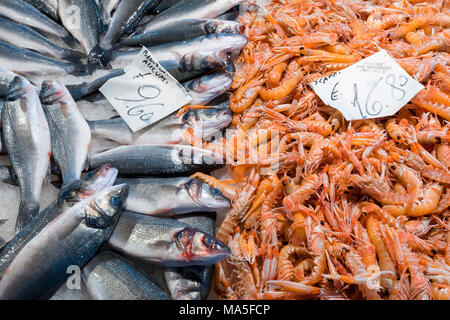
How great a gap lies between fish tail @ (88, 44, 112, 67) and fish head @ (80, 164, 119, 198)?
3.13 feet

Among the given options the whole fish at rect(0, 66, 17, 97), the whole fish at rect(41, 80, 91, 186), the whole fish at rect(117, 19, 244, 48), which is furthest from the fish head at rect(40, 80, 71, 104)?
the whole fish at rect(117, 19, 244, 48)

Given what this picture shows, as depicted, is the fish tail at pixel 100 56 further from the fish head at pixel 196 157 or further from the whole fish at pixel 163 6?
the fish head at pixel 196 157

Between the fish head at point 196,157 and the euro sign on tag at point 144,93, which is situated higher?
the euro sign on tag at point 144,93

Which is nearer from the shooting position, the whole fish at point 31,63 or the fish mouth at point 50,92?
the fish mouth at point 50,92

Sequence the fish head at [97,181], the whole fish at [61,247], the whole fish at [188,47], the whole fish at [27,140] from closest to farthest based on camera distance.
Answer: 1. the whole fish at [61,247]
2. the fish head at [97,181]
3. the whole fish at [27,140]
4. the whole fish at [188,47]

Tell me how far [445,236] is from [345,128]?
0.73 metres

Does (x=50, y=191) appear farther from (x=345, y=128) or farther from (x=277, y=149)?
(x=345, y=128)

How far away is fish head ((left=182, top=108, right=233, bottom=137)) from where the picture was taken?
205 centimetres

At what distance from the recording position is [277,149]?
1.90 m

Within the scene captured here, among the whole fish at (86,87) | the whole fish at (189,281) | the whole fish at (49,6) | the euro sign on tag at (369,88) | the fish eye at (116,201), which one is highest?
the whole fish at (49,6)

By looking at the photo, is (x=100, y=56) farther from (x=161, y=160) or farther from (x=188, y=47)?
(x=161, y=160)

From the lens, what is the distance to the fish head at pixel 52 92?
206 cm

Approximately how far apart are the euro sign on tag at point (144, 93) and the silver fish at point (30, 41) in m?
0.45

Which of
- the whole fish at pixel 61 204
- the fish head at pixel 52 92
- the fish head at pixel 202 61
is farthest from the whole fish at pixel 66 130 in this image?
the fish head at pixel 202 61
